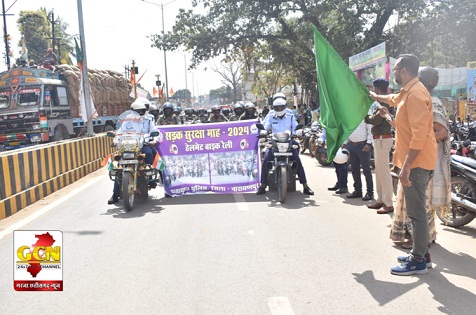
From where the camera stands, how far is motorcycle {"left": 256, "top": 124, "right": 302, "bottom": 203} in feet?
25.2

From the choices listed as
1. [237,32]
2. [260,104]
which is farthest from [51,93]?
[260,104]

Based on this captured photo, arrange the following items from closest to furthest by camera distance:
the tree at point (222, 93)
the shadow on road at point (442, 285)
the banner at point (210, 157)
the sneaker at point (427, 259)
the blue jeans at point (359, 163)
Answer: the shadow on road at point (442, 285) < the sneaker at point (427, 259) < the blue jeans at point (359, 163) < the banner at point (210, 157) < the tree at point (222, 93)

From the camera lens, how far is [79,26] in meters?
16.3

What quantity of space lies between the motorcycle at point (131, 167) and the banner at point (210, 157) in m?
0.50

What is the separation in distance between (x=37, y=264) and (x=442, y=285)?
3.49 metres

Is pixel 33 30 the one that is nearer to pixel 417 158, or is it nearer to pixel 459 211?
pixel 459 211

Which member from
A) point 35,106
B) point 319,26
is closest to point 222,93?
point 319,26

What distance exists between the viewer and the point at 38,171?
28.8 feet

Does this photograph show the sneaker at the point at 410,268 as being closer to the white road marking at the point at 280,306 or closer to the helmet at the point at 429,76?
the white road marking at the point at 280,306

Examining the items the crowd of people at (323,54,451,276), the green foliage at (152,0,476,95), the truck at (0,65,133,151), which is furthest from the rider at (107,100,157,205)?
the green foliage at (152,0,476,95)

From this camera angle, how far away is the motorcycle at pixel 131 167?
24.3ft

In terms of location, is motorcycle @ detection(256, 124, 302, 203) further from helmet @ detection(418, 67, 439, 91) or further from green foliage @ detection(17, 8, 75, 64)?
green foliage @ detection(17, 8, 75, 64)


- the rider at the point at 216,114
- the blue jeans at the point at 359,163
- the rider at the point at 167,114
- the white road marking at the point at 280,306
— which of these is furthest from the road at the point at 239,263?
the rider at the point at 216,114

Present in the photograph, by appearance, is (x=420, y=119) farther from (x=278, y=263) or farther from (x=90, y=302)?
(x=90, y=302)
